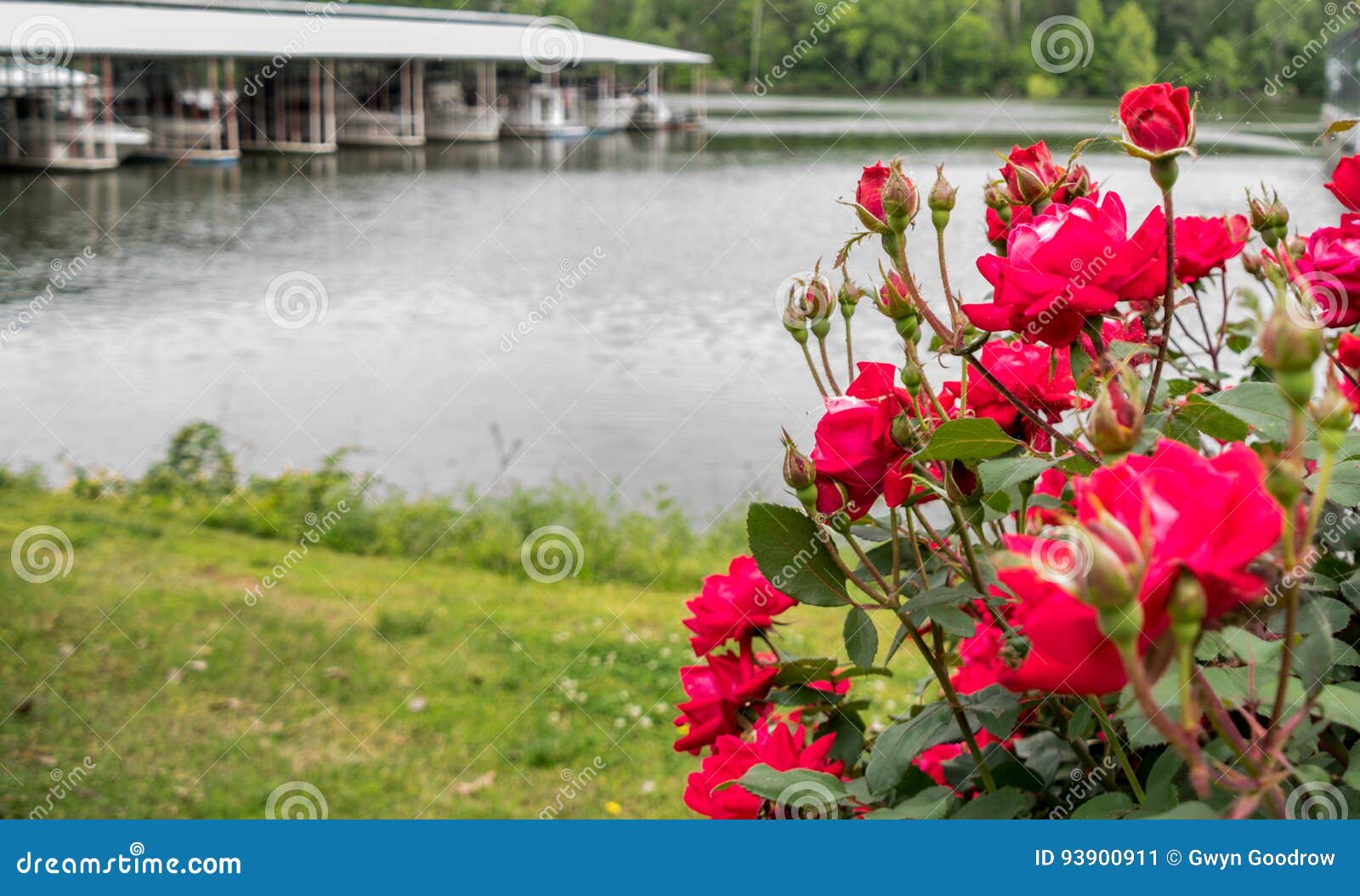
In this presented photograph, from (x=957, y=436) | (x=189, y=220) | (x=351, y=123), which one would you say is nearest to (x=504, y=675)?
(x=957, y=436)

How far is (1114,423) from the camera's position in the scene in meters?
0.45

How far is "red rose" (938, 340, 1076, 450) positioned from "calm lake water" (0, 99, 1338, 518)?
0.12 metres

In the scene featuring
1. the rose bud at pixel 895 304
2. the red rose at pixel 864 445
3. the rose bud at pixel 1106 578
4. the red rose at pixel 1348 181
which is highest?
the red rose at pixel 1348 181

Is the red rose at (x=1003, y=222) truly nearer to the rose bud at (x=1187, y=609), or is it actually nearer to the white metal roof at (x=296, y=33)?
the rose bud at (x=1187, y=609)

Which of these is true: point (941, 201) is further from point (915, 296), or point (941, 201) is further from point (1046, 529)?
point (1046, 529)

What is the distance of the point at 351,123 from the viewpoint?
2538cm

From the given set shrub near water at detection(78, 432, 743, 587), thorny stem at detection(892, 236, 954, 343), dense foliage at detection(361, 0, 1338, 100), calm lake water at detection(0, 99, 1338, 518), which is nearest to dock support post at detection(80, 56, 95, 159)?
calm lake water at detection(0, 99, 1338, 518)

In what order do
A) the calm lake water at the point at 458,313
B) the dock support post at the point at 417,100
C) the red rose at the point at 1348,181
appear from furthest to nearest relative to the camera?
1. the dock support post at the point at 417,100
2. the calm lake water at the point at 458,313
3. the red rose at the point at 1348,181

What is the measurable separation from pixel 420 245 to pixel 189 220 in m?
3.31

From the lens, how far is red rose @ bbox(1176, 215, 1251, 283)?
94 centimetres

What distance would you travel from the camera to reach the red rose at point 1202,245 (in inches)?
36.9

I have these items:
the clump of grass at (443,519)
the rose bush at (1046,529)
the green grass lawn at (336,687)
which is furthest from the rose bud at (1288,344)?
the clump of grass at (443,519)

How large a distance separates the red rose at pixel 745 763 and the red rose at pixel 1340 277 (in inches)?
17.7

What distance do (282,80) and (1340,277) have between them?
23.6 m
